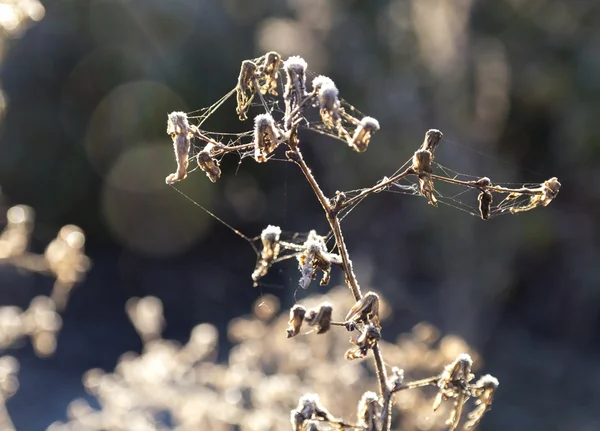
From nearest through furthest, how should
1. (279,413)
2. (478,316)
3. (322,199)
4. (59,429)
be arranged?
(322,199)
(279,413)
(59,429)
(478,316)

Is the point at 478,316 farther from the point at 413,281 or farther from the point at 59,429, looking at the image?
the point at 59,429

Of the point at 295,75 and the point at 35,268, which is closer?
the point at 295,75

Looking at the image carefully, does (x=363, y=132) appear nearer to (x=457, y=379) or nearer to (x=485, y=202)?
(x=485, y=202)

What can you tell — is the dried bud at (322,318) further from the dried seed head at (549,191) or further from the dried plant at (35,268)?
the dried plant at (35,268)

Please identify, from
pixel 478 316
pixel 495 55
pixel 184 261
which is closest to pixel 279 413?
pixel 478 316

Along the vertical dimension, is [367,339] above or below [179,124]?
below

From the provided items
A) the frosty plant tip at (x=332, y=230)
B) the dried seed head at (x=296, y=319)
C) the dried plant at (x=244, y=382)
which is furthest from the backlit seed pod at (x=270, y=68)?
the dried plant at (x=244, y=382)

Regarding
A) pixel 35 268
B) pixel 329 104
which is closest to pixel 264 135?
pixel 329 104
